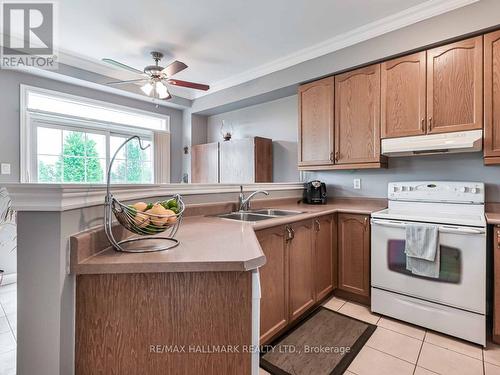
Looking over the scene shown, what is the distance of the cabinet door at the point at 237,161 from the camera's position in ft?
11.8

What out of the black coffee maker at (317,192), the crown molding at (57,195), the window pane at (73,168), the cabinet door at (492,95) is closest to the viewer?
the crown molding at (57,195)

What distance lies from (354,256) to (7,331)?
2791mm

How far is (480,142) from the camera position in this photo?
2.00 meters

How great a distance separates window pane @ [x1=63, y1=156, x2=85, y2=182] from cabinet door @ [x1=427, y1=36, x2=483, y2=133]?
13.4ft

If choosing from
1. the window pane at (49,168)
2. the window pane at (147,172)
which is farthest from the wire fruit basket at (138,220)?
the window pane at (147,172)

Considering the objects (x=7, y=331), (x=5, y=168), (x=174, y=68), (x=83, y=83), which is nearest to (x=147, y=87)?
(x=174, y=68)

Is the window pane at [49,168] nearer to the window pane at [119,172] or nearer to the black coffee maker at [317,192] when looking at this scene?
the window pane at [119,172]

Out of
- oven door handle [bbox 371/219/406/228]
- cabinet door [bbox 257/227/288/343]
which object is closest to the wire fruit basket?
cabinet door [bbox 257/227/288/343]

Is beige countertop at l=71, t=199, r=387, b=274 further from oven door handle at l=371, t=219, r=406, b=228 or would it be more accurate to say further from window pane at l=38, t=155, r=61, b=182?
window pane at l=38, t=155, r=61, b=182

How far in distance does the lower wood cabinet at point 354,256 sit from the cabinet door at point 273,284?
88cm

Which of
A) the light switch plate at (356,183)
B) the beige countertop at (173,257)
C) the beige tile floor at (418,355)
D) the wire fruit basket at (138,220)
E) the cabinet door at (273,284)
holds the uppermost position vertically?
the light switch plate at (356,183)

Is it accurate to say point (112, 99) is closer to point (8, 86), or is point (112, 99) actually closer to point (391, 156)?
point (8, 86)

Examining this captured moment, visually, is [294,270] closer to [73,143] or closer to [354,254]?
[354,254]

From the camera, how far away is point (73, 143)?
3.55m
